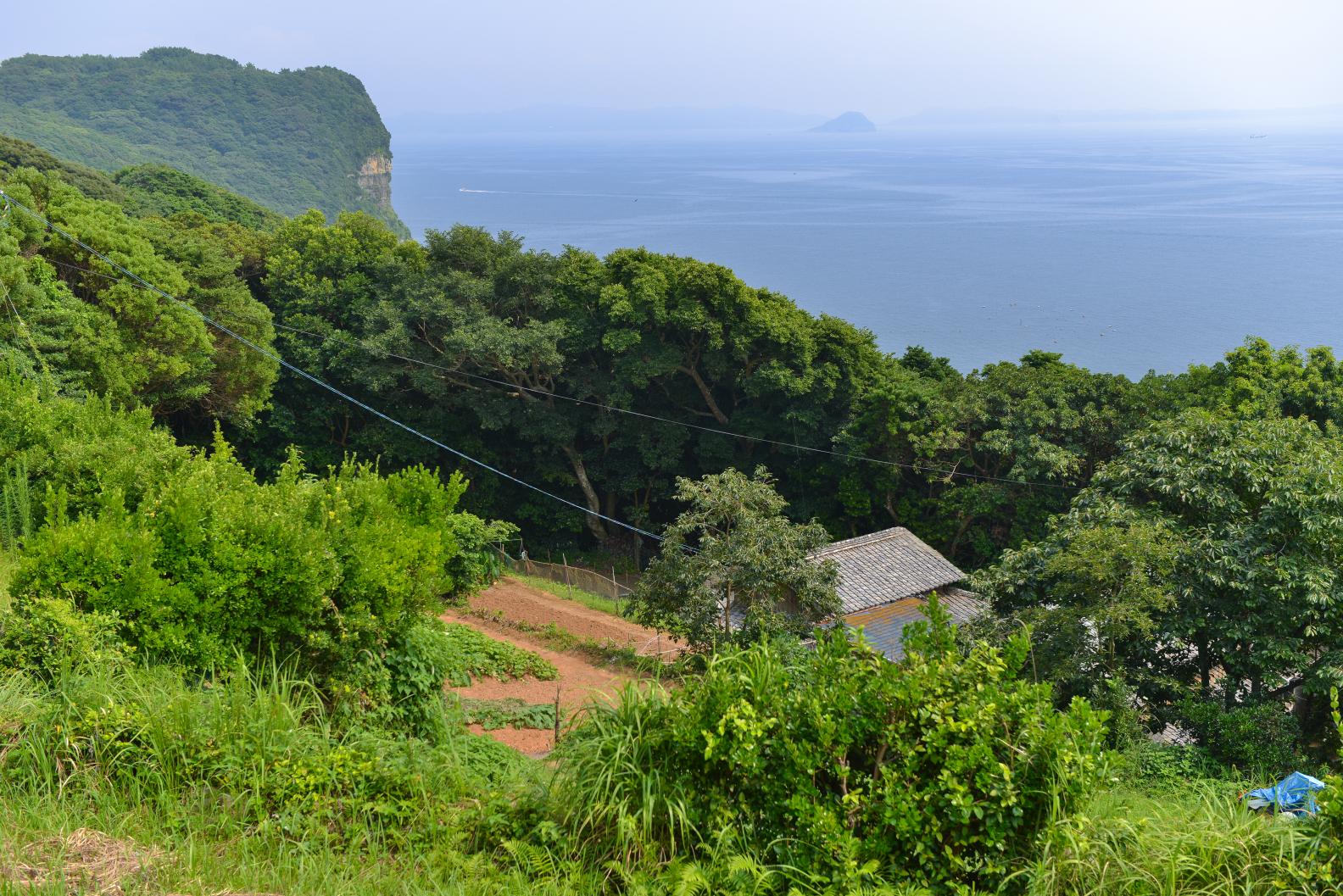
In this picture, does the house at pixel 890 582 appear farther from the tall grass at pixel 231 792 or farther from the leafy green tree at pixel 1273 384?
the tall grass at pixel 231 792

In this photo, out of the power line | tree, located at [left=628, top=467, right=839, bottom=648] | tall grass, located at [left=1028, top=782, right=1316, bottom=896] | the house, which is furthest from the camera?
the power line

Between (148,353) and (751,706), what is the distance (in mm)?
18154

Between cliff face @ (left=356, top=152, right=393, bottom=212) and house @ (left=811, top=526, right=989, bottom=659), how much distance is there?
305 feet

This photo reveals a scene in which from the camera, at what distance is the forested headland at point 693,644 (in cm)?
395

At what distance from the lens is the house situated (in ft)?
56.7

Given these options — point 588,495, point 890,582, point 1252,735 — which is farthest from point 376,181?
point 1252,735

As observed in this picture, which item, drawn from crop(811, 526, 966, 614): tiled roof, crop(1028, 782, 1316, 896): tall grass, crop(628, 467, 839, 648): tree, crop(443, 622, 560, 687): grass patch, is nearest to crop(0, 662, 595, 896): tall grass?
crop(1028, 782, 1316, 896): tall grass

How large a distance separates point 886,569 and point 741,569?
6.94 meters

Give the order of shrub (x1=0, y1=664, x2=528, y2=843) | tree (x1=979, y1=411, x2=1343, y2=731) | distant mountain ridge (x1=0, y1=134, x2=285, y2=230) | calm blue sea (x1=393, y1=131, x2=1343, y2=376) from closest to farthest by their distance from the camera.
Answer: shrub (x1=0, y1=664, x2=528, y2=843) → tree (x1=979, y1=411, x2=1343, y2=731) → distant mountain ridge (x1=0, y1=134, x2=285, y2=230) → calm blue sea (x1=393, y1=131, x2=1343, y2=376)

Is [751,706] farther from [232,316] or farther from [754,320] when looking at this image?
[232,316]

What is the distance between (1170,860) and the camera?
3770 mm

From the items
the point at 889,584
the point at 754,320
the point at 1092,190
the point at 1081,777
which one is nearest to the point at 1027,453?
the point at 889,584

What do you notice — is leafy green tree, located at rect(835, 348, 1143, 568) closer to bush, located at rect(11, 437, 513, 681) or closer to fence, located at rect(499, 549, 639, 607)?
fence, located at rect(499, 549, 639, 607)

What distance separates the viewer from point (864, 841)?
388 cm
